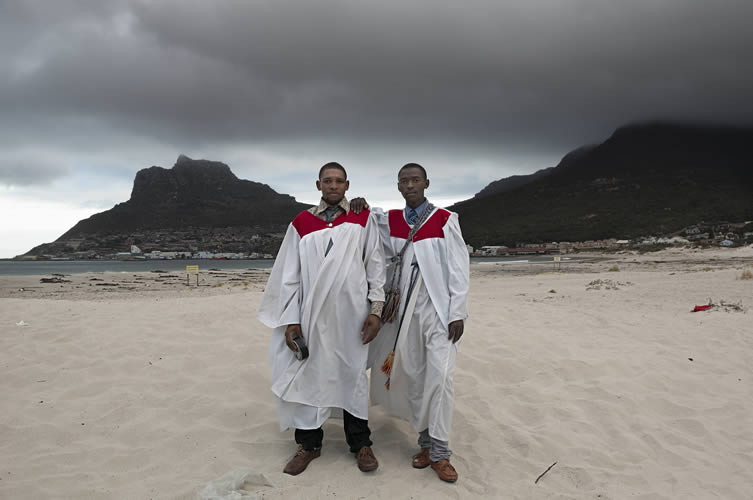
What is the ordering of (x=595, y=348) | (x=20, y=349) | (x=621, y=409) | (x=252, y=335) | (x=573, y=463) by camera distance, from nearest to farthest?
(x=573, y=463) < (x=621, y=409) < (x=20, y=349) < (x=595, y=348) < (x=252, y=335)

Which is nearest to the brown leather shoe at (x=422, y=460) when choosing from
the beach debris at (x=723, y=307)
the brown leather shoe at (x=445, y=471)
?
the brown leather shoe at (x=445, y=471)

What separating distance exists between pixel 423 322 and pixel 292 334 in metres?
0.97

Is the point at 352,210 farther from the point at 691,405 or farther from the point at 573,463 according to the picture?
the point at 691,405

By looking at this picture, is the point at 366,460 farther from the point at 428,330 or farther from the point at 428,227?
the point at 428,227

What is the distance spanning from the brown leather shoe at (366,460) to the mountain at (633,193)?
64.3 meters

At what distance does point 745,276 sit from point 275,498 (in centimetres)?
1560

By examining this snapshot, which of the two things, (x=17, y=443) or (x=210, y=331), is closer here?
(x=17, y=443)

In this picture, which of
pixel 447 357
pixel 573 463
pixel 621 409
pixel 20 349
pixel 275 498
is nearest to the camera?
pixel 275 498

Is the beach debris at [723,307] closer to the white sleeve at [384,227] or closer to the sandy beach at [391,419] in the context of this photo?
the sandy beach at [391,419]

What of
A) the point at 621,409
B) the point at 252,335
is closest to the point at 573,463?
the point at 621,409

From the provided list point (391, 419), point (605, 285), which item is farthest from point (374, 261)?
point (605, 285)

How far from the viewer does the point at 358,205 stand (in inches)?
141

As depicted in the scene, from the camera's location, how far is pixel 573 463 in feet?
11.5

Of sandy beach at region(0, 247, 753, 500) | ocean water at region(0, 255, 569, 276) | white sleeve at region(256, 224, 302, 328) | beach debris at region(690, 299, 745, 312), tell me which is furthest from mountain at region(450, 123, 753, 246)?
white sleeve at region(256, 224, 302, 328)
